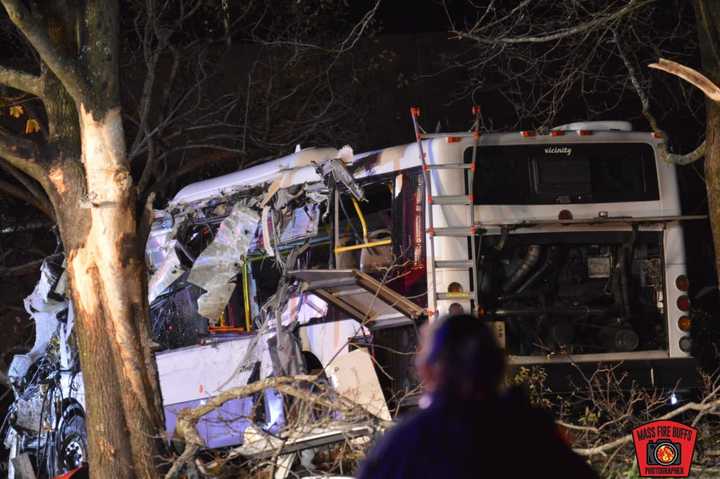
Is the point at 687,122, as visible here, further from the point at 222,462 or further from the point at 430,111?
the point at 222,462

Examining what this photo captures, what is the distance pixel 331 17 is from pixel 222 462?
10267 millimetres

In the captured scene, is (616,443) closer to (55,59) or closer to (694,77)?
(694,77)

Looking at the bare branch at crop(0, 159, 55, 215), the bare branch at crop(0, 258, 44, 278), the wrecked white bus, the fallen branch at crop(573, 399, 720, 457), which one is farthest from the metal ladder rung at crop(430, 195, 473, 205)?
the bare branch at crop(0, 258, 44, 278)

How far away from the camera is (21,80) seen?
9.16 m

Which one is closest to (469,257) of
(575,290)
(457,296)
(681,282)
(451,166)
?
(457,296)

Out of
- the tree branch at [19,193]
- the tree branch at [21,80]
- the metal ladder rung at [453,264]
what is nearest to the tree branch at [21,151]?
the tree branch at [21,80]

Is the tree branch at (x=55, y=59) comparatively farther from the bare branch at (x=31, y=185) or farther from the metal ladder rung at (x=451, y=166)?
the bare branch at (x=31, y=185)

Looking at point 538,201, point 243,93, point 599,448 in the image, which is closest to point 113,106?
point 538,201

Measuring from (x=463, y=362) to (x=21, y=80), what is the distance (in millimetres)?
7270

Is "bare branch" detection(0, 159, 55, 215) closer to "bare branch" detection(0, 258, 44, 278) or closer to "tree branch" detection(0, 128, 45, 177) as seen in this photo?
"bare branch" detection(0, 258, 44, 278)

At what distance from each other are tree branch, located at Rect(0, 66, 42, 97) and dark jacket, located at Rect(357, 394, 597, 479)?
23.1 feet

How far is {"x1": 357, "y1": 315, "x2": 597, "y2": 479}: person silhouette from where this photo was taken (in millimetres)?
2961

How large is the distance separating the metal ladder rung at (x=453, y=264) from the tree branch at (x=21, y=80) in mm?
3929

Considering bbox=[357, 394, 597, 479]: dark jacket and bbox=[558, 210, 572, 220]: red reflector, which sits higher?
bbox=[558, 210, 572, 220]: red reflector
